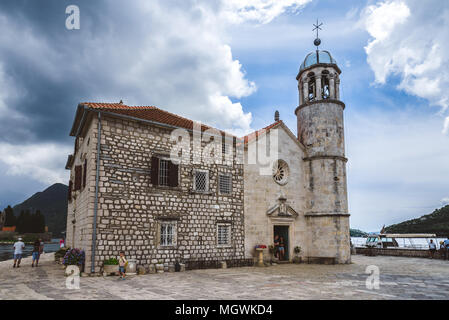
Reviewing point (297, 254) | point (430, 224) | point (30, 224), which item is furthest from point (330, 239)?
point (30, 224)

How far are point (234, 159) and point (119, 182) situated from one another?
22.3ft

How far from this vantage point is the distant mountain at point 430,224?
7595 cm

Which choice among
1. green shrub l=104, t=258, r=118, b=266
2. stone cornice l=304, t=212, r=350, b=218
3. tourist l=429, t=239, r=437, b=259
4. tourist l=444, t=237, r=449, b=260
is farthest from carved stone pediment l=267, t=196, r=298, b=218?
tourist l=444, t=237, r=449, b=260

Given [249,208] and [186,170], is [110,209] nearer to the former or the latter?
[186,170]

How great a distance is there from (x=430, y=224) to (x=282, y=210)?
80.5m

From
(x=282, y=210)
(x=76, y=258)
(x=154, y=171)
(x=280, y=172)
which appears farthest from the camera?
(x=280, y=172)

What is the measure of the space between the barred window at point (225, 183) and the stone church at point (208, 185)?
58 mm

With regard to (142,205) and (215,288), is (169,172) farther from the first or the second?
(215,288)

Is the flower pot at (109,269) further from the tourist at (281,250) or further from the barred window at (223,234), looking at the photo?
the tourist at (281,250)

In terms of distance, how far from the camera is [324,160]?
20609 millimetres

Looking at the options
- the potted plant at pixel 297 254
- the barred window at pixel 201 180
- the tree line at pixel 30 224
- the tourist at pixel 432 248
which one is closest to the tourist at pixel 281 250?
the potted plant at pixel 297 254

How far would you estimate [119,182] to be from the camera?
1402 centimetres

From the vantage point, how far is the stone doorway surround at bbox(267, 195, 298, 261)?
1898 centimetres
